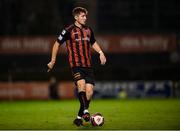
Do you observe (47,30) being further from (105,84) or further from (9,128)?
(9,128)

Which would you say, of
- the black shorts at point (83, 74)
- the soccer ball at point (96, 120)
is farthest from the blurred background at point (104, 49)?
the soccer ball at point (96, 120)

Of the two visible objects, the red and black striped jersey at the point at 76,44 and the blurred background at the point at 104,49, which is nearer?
the red and black striped jersey at the point at 76,44

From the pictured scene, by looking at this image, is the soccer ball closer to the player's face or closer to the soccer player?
the soccer player

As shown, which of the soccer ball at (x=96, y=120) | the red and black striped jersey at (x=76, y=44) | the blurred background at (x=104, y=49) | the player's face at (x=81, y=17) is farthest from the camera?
the blurred background at (x=104, y=49)

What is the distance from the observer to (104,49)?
31.5 m

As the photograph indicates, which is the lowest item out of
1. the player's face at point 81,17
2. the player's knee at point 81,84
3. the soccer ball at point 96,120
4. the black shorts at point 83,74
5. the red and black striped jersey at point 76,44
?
the soccer ball at point 96,120

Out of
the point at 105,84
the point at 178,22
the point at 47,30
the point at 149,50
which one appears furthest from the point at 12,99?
the point at 178,22

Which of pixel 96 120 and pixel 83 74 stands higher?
pixel 83 74

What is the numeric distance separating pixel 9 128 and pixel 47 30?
29.0 metres

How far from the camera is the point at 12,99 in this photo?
30797mm

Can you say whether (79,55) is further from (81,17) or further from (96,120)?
(96,120)

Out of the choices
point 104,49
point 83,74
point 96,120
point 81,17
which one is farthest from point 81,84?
point 104,49

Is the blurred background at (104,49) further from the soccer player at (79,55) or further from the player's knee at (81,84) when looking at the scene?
the player's knee at (81,84)

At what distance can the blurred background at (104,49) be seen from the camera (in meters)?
31.1
